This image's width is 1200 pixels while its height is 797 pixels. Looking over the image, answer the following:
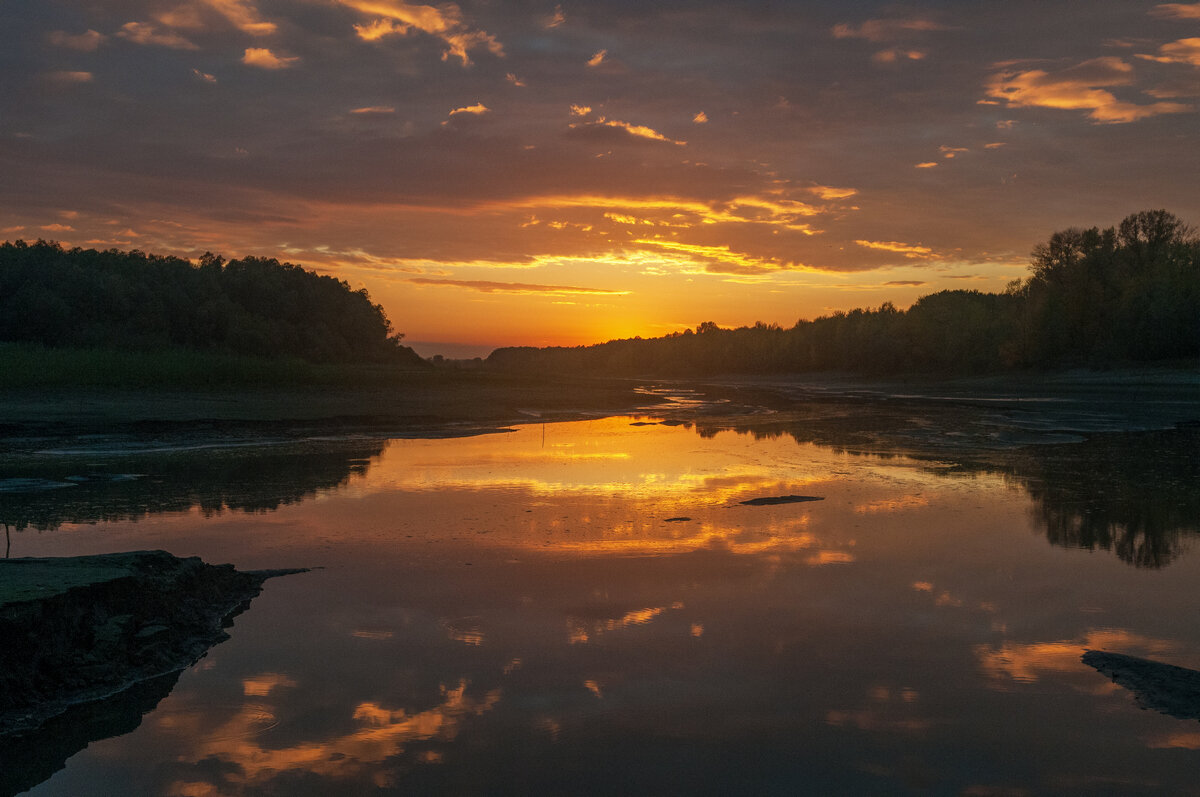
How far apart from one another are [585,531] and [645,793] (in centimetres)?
676

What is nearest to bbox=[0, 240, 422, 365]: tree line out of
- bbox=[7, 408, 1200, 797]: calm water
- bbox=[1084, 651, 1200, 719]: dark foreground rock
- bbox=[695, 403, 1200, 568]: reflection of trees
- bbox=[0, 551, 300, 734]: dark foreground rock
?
bbox=[695, 403, 1200, 568]: reflection of trees

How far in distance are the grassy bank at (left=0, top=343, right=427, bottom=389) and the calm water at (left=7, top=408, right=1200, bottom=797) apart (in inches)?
1056

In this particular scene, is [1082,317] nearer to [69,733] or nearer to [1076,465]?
[1076,465]

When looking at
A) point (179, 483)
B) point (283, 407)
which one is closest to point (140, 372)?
point (283, 407)

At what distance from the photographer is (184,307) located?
220 ft

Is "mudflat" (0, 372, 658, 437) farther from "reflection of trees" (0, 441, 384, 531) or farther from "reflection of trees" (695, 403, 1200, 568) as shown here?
"reflection of trees" (695, 403, 1200, 568)

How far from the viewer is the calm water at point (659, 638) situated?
502 centimetres

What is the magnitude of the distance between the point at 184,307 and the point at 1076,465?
6621 cm

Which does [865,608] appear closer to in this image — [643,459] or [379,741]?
[379,741]

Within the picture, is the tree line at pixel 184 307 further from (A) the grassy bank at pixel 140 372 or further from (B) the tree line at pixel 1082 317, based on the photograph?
(B) the tree line at pixel 1082 317

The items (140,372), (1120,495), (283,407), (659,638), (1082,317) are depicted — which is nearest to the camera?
(659,638)

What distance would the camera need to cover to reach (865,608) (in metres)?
7.96

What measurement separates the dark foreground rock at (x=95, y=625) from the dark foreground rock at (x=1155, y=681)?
7.09 meters

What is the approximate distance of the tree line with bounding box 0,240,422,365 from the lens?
187 feet
